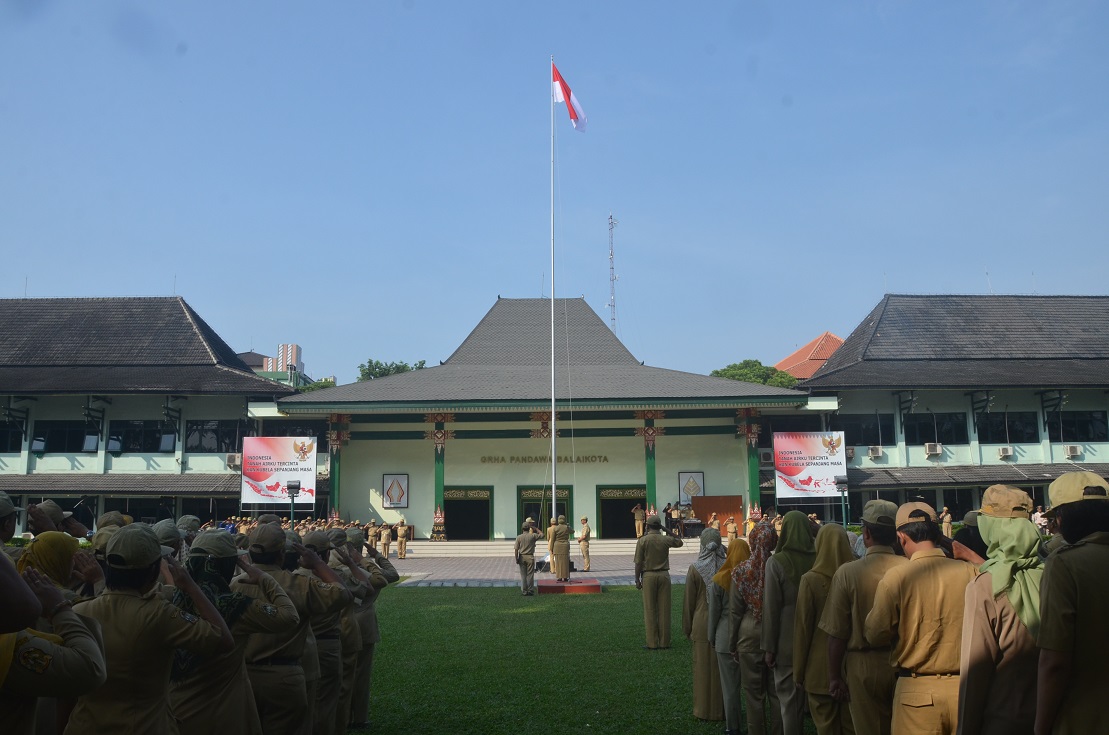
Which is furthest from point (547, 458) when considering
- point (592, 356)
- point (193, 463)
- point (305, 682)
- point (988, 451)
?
point (305, 682)

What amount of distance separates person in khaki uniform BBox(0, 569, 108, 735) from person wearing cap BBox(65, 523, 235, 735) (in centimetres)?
62

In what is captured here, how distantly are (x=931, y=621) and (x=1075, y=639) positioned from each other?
120cm

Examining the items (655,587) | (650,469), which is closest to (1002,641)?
(655,587)

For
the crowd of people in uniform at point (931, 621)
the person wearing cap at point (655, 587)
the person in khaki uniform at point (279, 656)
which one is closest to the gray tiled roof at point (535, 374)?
the person wearing cap at point (655, 587)

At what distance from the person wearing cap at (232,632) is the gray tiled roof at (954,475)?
2798cm

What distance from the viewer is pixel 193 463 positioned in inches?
1224

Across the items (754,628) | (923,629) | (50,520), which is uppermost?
(50,520)

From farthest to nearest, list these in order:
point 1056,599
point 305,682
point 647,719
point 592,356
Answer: point 592,356 → point 647,719 → point 305,682 → point 1056,599

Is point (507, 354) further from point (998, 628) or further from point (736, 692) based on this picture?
point (998, 628)

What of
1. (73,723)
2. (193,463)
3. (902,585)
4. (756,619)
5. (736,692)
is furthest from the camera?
(193,463)

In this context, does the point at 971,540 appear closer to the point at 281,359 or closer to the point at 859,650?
the point at 859,650

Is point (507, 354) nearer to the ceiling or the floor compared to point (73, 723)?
nearer to the ceiling

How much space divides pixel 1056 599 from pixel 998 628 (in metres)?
0.78

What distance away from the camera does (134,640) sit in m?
3.63
